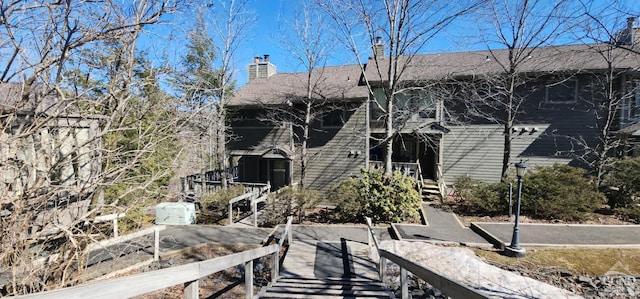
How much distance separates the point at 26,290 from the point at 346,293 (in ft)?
13.5

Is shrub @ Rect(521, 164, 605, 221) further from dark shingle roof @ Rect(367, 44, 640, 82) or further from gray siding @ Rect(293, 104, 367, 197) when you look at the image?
gray siding @ Rect(293, 104, 367, 197)

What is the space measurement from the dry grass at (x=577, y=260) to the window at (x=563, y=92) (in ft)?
28.3

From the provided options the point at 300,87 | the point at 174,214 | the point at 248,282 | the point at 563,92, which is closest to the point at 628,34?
the point at 563,92

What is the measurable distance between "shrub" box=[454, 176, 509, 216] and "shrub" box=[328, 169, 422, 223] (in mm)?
2561

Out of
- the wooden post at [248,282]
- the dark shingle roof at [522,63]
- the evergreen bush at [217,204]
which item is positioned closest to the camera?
the wooden post at [248,282]

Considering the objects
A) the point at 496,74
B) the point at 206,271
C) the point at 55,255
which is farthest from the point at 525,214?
the point at 55,255

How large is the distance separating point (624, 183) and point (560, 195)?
9.54 feet

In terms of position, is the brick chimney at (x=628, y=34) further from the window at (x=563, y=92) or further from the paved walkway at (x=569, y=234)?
the paved walkway at (x=569, y=234)

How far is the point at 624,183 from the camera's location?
11078 mm

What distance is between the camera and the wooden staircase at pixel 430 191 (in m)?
13.9

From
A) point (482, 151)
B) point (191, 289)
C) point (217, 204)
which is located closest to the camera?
point (191, 289)

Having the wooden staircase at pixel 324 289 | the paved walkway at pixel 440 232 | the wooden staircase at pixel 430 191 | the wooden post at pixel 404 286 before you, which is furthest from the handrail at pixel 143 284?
Result: the wooden staircase at pixel 430 191

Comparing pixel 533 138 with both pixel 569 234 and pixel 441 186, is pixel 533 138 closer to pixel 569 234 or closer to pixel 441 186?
pixel 441 186

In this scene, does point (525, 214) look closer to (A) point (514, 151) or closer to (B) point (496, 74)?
(A) point (514, 151)
